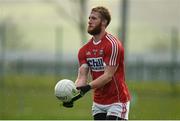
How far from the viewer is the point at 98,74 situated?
9.60 metres

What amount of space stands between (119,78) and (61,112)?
10.5 metres

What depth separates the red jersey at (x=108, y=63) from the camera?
31.1 feet

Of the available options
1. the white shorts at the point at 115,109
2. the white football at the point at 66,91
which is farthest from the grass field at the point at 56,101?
the white football at the point at 66,91

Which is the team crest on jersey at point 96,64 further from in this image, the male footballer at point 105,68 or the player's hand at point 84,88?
the player's hand at point 84,88

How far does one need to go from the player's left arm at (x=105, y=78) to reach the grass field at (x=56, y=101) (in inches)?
315

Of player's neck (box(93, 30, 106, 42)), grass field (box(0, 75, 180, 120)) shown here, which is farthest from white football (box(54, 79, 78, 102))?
grass field (box(0, 75, 180, 120))

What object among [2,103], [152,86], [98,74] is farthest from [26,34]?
[98,74]

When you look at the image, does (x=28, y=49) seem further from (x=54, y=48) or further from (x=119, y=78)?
(x=119, y=78)

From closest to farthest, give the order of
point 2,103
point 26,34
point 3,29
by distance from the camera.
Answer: point 2,103 < point 3,29 < point 26,34

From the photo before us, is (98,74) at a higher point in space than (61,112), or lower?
higher

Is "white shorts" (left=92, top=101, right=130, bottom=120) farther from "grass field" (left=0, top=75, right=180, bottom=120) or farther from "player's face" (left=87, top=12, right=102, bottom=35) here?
"grass field" (left=0, top=75, right=180, bottom=120)

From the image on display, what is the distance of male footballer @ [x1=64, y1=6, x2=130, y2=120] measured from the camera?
9.48 metres

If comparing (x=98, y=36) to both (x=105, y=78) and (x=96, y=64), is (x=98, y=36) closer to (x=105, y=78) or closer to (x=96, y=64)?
(x=96, y=64)

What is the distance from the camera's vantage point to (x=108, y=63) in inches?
372
